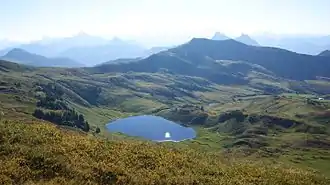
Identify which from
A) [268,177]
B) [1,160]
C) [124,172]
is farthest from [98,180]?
[268,177]

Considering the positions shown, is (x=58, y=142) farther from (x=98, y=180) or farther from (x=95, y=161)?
(x=98, y=180)

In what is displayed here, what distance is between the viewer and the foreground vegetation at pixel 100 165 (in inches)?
1662

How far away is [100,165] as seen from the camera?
45.8 metres

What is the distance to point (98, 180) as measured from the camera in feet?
139

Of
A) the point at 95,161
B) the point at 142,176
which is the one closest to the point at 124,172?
the point at 142,176

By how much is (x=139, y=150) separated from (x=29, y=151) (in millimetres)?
15305

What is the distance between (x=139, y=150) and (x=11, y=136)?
17104 mm

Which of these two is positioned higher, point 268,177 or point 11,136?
point 11,136

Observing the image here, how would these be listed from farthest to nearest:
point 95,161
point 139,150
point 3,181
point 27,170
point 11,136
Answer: point 139,150 < point 11,136 < point 95,161 < point 27,170 < point 3,181

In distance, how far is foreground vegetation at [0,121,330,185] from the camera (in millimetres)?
42219

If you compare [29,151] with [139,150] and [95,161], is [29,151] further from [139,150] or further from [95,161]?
[139,150]

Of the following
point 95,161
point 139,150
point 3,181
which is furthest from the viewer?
point 139,150

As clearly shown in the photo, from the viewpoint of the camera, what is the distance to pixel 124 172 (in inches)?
1757

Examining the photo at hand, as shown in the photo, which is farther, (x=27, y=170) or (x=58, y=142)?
(x=58, y=142)
